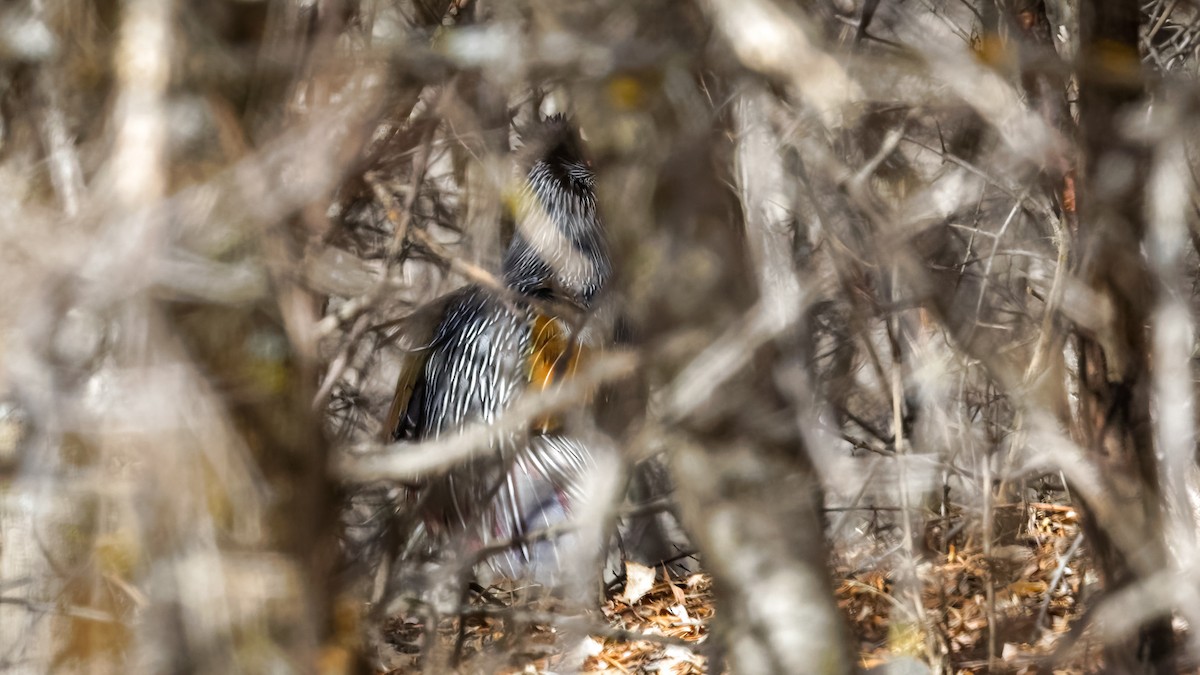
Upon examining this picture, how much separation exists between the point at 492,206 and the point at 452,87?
47 cm

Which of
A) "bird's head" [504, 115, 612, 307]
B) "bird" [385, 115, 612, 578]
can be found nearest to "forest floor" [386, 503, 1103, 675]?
"bird" [385, 115, 612, 578]

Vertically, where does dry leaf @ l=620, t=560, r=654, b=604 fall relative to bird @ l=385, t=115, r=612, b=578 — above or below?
below

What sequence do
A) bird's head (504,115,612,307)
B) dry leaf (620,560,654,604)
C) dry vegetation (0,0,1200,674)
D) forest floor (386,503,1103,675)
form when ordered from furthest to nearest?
1. dry leaf (620,560,654,604)
2. bird's head (504,115,612,307)
3. forest floor (386,503,1103,675)
4. dry vegetation (0,0,1200,674)

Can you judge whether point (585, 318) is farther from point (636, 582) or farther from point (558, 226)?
point (636, 582)

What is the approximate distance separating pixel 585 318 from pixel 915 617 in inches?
54.2

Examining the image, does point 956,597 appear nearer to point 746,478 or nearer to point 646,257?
point 746,478

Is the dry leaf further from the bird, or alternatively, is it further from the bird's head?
the bird's head

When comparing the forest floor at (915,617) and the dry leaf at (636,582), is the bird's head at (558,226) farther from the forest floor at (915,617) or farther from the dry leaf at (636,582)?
the dry leaf at (636,582)

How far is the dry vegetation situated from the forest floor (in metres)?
0.11

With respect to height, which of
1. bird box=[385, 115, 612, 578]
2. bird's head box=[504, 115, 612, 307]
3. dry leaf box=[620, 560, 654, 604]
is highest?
bird's head box=[504, 115, 612, 307]

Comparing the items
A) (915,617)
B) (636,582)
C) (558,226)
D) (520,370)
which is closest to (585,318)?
(915,617)

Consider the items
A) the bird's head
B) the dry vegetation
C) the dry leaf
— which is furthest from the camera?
Result: the dry leaf

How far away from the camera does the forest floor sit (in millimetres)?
2680

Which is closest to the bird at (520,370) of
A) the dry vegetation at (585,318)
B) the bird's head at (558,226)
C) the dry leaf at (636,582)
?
the bird's head at (558,226)
